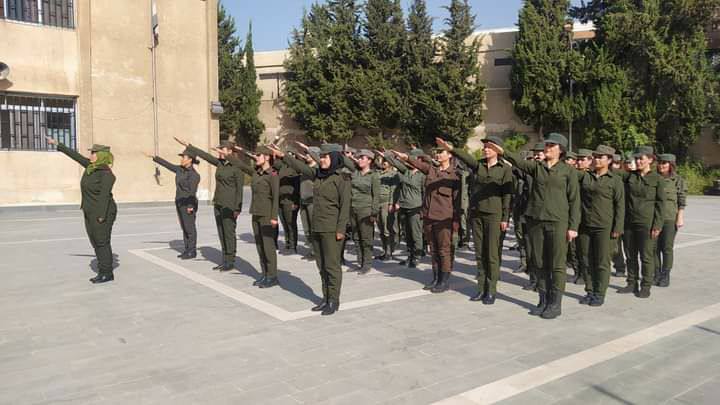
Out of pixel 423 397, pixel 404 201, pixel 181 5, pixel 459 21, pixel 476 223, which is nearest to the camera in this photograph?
pixel 423 397

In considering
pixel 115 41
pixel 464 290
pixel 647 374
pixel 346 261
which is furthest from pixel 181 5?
pixel 647 374

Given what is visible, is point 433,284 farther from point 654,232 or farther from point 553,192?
point 654,232

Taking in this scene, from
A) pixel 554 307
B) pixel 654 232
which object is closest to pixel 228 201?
pixel 554 307

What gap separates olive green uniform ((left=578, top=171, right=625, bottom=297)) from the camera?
265 inches

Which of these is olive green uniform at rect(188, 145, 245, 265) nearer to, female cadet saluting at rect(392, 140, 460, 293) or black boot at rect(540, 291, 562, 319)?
female cadet saluting at rect(392, 140, 460, 293)

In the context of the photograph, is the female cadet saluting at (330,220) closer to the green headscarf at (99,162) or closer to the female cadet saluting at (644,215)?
the green headscarf at (99,162)

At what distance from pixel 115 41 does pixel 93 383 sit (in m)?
17.8

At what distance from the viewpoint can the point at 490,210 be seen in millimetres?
6777

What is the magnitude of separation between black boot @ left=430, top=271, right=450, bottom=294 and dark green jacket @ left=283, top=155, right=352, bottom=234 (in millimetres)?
1740

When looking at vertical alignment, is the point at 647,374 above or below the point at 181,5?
below

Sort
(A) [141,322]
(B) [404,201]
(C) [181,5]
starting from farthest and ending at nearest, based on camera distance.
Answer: (C) [181,5]
(B) [404,201]
(A) [141,322]

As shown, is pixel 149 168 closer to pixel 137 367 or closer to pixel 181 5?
pixel 181 5

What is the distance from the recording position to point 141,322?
5.90 m

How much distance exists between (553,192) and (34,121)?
1741 cm
